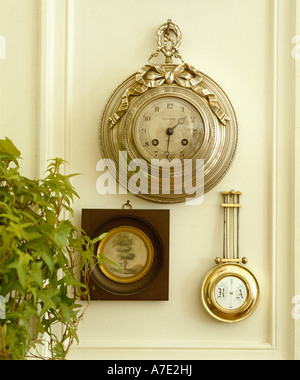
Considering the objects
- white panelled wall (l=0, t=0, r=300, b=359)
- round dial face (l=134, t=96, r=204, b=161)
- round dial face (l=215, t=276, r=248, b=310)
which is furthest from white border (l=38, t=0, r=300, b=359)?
round dial face (l=134, t=96, r=204, b=161)

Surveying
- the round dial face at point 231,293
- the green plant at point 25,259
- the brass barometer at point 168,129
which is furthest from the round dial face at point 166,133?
the round dial face at point 231,293

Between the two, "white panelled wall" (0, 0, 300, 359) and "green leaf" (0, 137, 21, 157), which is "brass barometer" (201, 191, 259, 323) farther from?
"green leaf" (0, 137, 21, 157)

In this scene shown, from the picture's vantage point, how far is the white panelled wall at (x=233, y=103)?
1.52m

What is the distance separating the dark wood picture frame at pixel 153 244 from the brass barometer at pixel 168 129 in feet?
0.25

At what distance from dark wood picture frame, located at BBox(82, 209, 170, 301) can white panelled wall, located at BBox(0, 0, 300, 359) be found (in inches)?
1.5

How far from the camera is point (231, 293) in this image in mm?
1501

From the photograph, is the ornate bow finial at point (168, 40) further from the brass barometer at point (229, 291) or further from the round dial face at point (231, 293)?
the round dial face at point (231, 293)

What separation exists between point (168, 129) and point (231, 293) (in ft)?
1.91

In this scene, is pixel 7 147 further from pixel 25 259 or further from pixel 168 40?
pixel 168 40

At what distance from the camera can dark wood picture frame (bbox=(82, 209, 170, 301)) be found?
58.8 inches

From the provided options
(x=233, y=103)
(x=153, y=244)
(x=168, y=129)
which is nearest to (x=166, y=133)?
(x=168, y=129)

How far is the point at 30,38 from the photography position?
152 cm

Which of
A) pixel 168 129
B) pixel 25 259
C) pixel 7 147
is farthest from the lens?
pixel 168 129
